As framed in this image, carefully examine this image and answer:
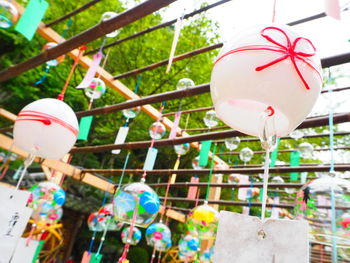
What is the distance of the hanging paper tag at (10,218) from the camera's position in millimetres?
1434

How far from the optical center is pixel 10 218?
145cm

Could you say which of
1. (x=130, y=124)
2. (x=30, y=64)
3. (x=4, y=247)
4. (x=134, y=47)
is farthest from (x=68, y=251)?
(x=4, y=247)

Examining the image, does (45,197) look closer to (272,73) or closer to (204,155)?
(204,155)

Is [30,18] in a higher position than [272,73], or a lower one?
higher

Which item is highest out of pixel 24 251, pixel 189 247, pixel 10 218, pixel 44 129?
pixel 44 129

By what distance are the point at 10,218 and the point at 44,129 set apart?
0.52 metres

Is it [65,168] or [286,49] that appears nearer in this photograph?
[286,49]

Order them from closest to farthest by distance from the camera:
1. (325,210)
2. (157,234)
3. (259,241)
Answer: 1. (259,241)
2. (325,210)
3. (157,234)

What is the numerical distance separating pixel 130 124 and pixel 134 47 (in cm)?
206

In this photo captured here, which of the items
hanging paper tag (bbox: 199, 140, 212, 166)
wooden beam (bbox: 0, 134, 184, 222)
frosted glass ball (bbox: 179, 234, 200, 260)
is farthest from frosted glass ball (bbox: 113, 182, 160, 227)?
frosted glass ball (bbox: 179, 234, 200, 260)

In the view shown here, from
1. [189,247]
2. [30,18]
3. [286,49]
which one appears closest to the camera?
[286,49]

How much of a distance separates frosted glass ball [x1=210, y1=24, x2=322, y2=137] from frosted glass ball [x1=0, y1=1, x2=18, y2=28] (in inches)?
97.0

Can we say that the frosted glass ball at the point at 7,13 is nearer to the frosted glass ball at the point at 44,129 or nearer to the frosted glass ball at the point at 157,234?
the frosted glass ball at the point at 44,129

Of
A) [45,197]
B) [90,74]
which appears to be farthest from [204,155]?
[45,197]
